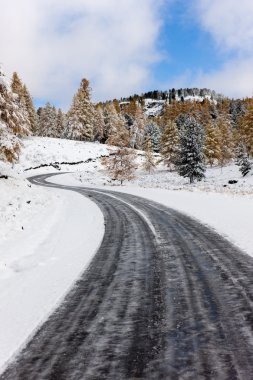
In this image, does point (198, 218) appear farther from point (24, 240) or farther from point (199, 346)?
point (199, 346)

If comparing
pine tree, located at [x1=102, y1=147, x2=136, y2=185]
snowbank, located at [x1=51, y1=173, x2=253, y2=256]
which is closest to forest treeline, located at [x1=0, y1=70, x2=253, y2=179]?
pine tree, located at [x1=102, y1=147, x2=136, y2=185]

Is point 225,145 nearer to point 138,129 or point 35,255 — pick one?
point 138,129

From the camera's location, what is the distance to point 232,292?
234 inches

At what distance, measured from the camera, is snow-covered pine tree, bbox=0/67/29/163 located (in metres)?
22.3

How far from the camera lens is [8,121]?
23.1m

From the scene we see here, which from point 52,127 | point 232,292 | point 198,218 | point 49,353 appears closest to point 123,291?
point 232,292

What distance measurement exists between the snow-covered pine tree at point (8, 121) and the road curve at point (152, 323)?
1574cm

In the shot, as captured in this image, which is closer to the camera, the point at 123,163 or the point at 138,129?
the point at 123,163

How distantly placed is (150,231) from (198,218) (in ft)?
10.7

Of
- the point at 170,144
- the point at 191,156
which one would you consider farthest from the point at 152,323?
the point at 170,144

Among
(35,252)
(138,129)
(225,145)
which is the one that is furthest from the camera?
(138,129)

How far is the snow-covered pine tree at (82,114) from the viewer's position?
74.5m

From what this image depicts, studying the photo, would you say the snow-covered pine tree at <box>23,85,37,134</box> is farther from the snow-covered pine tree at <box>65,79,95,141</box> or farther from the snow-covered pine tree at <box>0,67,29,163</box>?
the snow-covered pine tree at <box>0,67,29,163</box>

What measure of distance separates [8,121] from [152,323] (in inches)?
813
